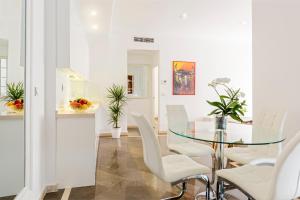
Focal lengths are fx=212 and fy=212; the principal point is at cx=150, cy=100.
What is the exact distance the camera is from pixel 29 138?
185 centimetres

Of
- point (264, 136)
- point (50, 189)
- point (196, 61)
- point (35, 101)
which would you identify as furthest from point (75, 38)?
point (196, 61)

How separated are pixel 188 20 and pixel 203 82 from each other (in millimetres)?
2100

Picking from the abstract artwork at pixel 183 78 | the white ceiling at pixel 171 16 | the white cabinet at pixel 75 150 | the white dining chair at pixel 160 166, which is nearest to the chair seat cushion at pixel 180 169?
the white dining chair at pixel 160 166

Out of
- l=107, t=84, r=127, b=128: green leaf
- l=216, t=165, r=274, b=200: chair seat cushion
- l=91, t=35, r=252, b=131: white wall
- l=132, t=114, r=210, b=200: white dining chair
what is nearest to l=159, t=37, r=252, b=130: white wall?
l=91, t=35, r=252, b=131: white wall

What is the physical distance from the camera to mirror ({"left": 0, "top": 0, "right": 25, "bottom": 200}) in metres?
1.29

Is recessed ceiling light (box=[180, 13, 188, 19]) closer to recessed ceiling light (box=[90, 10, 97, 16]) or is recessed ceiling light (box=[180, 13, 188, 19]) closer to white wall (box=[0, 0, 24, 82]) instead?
recessed ceiling light (box=[90, 10, 97, 16])

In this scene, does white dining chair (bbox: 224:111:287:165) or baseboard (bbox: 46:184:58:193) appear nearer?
white dining chair (bbox: 224:111:287:165)

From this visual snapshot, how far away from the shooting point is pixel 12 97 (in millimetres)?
1464

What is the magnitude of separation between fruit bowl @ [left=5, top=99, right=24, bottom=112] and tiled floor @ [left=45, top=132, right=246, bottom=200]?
119 cm

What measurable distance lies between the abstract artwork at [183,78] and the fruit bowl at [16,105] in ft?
16.4

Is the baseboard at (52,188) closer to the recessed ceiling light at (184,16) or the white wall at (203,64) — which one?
the white wall at (203,64)

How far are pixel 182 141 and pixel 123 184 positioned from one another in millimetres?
1048

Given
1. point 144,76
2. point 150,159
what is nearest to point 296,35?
point 150,159

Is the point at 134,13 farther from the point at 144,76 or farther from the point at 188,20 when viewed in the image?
the point at 144,76
